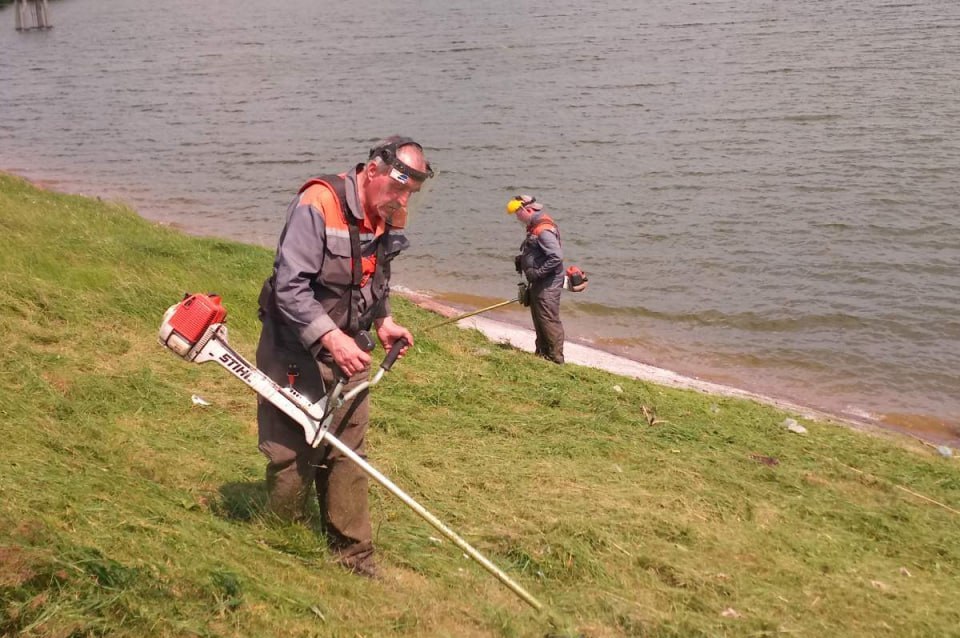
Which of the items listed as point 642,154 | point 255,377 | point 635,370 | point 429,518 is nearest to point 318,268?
point 255,377

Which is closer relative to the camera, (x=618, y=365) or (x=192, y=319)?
(x=192, y=319)

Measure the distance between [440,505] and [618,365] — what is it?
7.62 meters

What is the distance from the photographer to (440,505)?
5727mm

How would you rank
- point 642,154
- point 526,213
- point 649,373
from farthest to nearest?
1. point 642,154
2. point 649,373
3. point 526,213

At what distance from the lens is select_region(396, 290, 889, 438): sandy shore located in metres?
11.5

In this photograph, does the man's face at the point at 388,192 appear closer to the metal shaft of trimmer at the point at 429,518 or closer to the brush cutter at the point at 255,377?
the brush cutter at the point at 255,377

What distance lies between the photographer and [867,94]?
23.7 meters

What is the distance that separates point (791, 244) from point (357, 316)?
14.0 m

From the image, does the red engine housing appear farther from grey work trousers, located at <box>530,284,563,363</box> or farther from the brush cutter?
grey work trousers, located at <box>530,284,563,363</box>

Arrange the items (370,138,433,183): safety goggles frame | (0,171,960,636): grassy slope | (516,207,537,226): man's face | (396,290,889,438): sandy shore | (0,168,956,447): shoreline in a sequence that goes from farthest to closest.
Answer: (396,290,889,438): sandy shore, (0,168,956,447): shoreline, (516,207,537,226): man's face, (370,138,433,183): safety goggles frame, (0,171,960,636): grassy slope

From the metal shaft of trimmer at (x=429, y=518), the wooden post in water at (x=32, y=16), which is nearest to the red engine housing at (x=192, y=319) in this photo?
the metal shaft of trimmer at (x=429, y=518)

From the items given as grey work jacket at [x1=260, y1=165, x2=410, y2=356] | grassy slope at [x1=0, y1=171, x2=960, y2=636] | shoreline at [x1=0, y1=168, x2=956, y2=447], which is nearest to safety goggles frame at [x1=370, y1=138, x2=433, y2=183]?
grey work jacket at [x1=260, y1=165, x2=410, y2=356]

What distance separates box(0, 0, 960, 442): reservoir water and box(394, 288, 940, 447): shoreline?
49cm

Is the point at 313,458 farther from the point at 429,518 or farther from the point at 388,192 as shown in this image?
the point at 388,192
